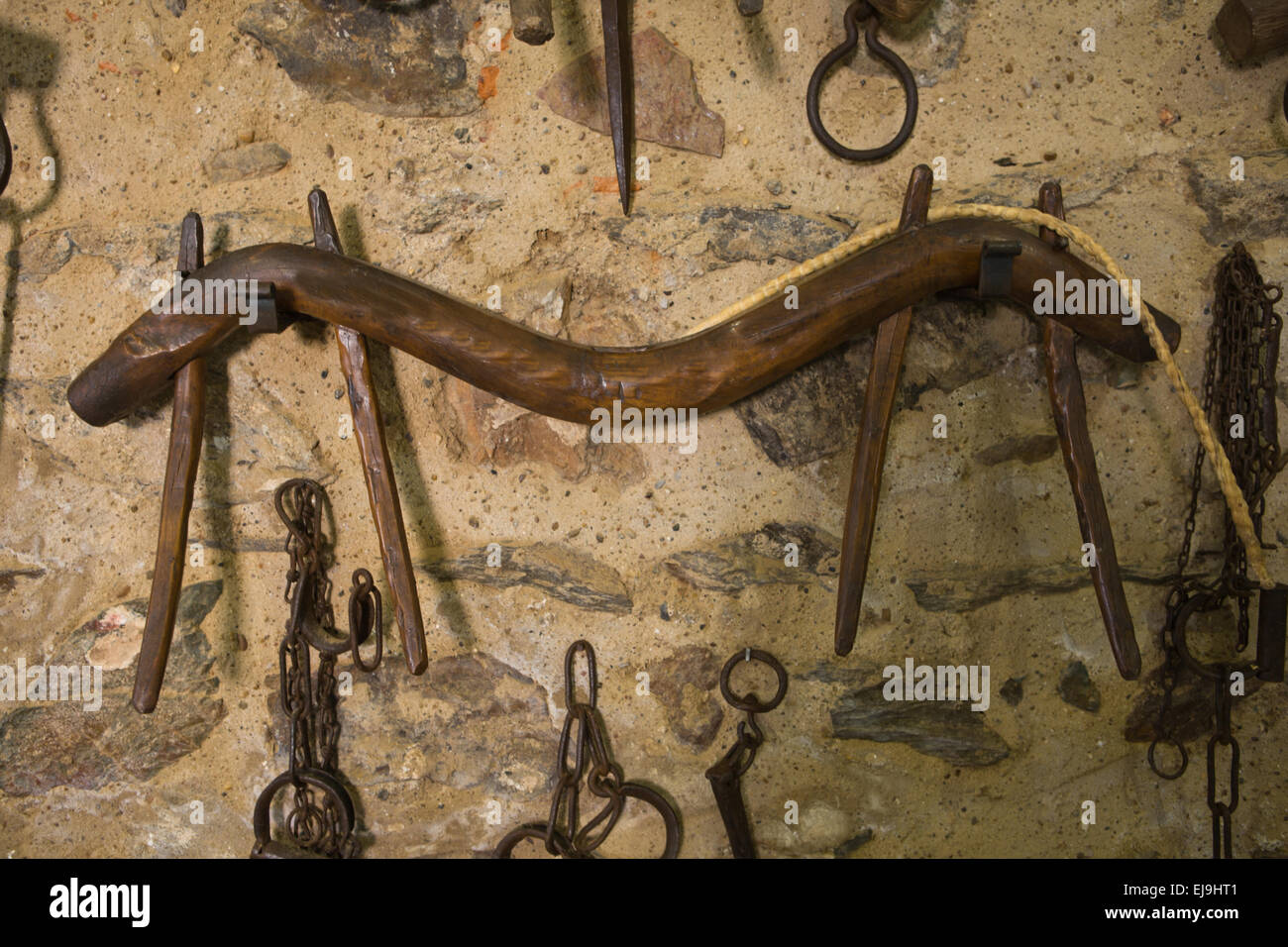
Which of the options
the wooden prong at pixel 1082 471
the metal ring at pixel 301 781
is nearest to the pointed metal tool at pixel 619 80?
the wooden prong at pixel 1082 471

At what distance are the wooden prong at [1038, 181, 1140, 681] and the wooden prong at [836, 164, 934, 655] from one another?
164 millimetres

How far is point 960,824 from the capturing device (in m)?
1.22

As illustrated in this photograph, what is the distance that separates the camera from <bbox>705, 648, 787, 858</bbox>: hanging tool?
117cm

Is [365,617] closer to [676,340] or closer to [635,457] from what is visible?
[635,457]

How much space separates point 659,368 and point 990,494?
17.4 inches

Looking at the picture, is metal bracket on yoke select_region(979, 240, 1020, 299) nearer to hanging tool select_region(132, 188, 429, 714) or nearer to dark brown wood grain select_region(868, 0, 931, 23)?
dark brown wood grain select_region(868, 0, 931, 23)

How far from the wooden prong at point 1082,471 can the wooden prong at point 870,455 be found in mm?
164

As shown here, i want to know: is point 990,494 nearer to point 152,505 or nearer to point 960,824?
point 960,824

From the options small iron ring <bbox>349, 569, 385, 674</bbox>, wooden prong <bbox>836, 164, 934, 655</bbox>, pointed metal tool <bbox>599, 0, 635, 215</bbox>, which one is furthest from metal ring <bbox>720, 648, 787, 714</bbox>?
pointed metal tool <bbox>599, 0, 635, 215</bbox>

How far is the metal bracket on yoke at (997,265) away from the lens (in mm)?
1018

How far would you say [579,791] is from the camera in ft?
3.99

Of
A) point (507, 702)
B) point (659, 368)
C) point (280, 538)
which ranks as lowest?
point (507, 702)

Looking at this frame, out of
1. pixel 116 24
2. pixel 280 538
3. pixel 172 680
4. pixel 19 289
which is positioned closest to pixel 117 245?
pixel 19 289

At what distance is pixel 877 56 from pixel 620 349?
1.54ft
